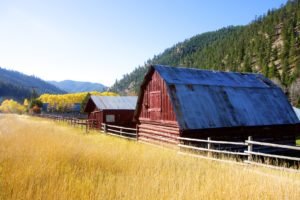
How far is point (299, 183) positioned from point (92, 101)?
32931 millimetres

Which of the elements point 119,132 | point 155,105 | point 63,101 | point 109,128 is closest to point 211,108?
point 155,105

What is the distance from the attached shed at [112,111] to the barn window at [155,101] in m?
14.9

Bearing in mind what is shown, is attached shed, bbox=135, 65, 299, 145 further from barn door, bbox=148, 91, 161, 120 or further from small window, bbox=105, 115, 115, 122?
small window, bbox=105, 115, 115, 122

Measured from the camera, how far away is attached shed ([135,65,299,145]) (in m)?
18.2

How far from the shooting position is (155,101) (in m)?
20.8

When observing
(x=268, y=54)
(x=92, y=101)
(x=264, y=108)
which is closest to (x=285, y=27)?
(x=268, y=54)

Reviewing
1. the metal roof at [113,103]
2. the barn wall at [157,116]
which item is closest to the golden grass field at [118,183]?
the barn wall at [157,116]

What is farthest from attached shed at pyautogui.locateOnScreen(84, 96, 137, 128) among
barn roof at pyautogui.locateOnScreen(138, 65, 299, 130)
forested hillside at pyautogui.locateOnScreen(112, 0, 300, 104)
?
forested hillside at pyautogui.locateOnScreen(112, 0, 300, 104)

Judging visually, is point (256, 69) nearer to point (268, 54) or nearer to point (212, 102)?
point (268, 54)

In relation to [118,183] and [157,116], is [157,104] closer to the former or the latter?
[157,116]

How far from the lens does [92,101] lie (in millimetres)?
38531

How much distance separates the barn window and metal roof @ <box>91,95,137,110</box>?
15213mm

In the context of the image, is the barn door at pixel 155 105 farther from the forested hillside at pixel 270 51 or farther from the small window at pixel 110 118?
the forested hillside at pixel 270 51

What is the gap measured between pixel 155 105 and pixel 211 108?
3895mm
